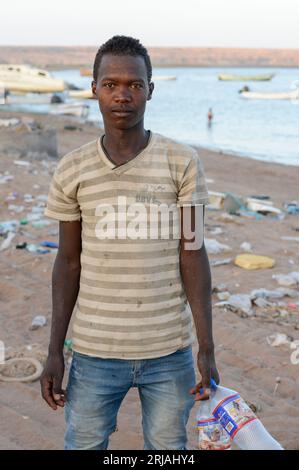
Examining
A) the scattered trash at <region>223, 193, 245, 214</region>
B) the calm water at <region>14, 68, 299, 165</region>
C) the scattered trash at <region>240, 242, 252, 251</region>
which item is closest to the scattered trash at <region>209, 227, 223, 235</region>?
the scattered trash at <region>240, 242, 252, 251</region>

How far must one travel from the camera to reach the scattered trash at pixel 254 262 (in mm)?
5805

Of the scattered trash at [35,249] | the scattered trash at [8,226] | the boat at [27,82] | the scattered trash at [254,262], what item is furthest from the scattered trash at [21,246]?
the boat at [27,82]

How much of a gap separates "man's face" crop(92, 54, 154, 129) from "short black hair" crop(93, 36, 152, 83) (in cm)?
2

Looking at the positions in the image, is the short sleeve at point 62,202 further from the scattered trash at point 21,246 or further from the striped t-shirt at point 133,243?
the scattered trash at point 21,246

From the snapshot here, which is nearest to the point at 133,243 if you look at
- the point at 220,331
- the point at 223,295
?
the point at 220,331

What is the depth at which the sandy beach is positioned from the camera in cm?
309

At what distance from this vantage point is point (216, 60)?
403 feet

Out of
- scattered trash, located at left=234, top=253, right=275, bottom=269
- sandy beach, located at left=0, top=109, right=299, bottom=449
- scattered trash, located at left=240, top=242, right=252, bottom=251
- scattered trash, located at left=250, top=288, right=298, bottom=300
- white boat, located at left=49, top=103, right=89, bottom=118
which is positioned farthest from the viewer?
white boat, located at left=49, top=103, right=89, bottom=118

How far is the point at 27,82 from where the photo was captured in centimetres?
3356

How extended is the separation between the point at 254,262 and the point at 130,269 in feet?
13.2

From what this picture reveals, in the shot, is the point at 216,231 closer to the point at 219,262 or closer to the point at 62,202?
the point at 219,262

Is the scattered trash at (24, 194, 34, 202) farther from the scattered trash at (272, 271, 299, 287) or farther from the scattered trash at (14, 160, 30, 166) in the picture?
the scattered trash at (272, 271, 299, 287)
